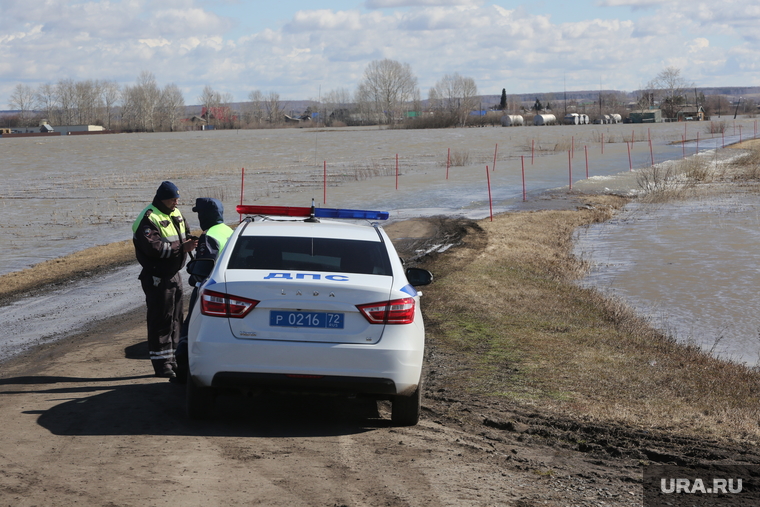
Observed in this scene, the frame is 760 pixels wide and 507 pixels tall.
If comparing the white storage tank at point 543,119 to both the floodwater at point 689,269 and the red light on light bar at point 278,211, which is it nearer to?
the floodwater at point 689,269

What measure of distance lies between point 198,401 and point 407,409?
1541mm

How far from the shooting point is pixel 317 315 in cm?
569

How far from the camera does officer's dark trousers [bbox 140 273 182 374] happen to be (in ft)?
25.6

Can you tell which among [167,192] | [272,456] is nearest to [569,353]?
[167,192]

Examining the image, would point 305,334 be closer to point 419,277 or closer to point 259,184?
point 419,277

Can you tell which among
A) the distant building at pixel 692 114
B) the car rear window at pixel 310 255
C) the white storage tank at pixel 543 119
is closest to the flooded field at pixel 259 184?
the car rear window at pixel 310 255

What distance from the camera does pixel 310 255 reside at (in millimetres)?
6273

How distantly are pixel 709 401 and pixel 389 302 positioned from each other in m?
3.68

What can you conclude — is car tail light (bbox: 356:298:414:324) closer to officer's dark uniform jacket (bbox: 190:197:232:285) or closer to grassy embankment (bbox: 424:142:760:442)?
grassy embankment (bbox: 424:142:760:442)

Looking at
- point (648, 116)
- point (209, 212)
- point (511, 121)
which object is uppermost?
point (648, 116)

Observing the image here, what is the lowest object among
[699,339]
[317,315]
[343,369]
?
[699,339]

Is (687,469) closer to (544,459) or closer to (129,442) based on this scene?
(544,459)

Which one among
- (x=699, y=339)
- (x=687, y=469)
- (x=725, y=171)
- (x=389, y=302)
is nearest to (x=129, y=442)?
(x=389, y=302)

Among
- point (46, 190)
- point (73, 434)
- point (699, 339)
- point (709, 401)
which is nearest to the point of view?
point (73, 434)
